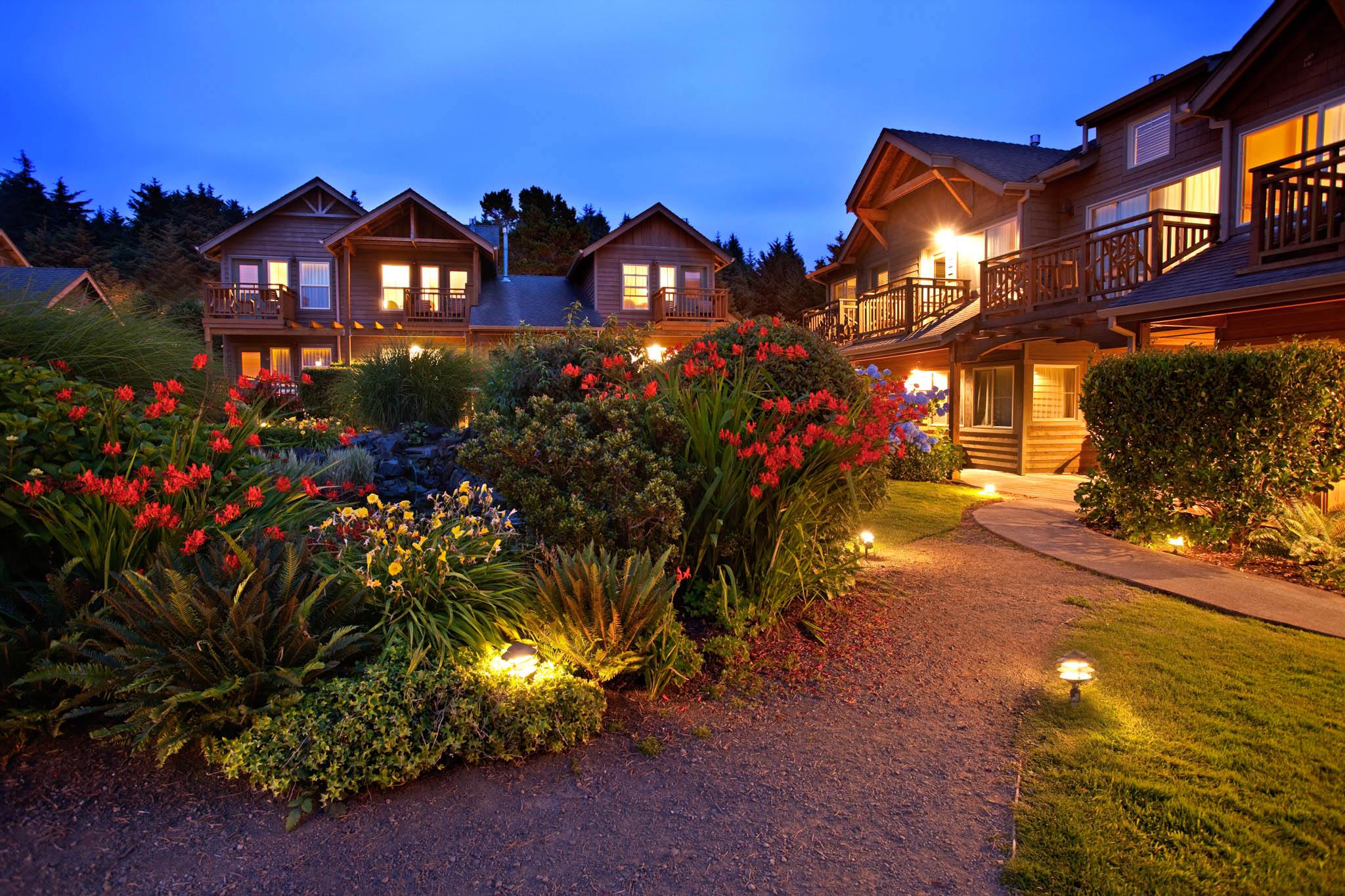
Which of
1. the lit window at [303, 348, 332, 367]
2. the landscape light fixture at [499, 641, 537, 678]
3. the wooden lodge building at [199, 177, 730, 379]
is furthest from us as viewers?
the lit window at [303, 348, 332, 367]

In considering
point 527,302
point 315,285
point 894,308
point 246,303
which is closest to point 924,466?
point 894,308

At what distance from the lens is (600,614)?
3141mm

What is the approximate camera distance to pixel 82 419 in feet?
12.1

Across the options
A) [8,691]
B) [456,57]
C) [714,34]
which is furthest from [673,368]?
[456,57]

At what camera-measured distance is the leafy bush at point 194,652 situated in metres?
2.66

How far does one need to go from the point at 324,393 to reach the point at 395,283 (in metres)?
10.6

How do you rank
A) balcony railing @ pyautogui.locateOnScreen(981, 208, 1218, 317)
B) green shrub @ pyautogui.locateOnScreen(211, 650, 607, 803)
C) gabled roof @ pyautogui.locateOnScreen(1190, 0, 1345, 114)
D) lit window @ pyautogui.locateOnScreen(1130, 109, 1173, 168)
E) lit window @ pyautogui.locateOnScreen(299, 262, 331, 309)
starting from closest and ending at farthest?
green shrub @ pyautogui.locateOnScreen(211, 650, 607, 803), gabled roof @ pyautogui.locateOnScreen(1190, 0, 1345, 114), balcony railing @ pyautogui.locateOnScreen(981, 208, 1218, 317), lit window @ pyautogui.locateOnScreen(1130, 109, 1173, 168), lit window @ pyautogui.locateOnScreen(299, 262, 331, 309)

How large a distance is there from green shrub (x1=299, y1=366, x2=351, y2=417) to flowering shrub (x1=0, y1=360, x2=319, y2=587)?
6.52 metres

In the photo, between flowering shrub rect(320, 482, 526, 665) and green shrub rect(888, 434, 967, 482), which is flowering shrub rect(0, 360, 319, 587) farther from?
green shrub rect(888, 434, 967, 482)

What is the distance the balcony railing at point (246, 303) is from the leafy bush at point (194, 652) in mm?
20551

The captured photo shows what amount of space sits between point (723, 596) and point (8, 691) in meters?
3.07

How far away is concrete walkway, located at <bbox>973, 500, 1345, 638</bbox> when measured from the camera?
4508mm

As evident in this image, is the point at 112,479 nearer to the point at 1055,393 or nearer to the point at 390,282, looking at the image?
the point at 1055,393

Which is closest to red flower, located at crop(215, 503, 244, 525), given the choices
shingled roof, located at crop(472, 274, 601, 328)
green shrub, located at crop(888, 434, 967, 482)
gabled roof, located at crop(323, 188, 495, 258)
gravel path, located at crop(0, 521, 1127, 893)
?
gravel path, located at crop(0, 521, 1127, 893)
